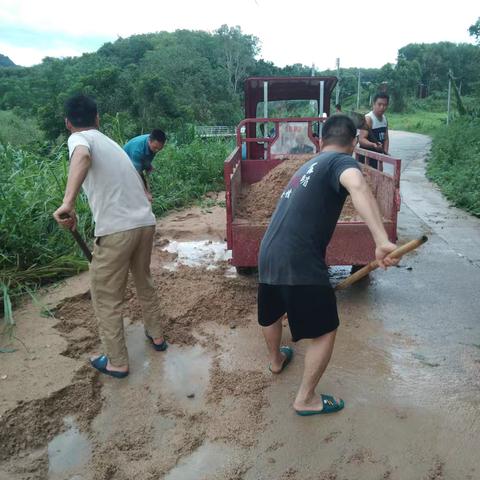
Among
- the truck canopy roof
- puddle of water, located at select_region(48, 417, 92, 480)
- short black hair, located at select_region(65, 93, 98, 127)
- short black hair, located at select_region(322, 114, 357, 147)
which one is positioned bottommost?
puddle of water, located at select_region(48, 417, 92, 480)

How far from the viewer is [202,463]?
2.39 m

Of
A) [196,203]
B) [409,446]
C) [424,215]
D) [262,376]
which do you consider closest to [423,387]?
[409,446]

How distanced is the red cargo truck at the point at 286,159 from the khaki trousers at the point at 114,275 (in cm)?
106

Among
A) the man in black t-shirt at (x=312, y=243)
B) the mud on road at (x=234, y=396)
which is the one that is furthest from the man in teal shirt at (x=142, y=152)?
the man in black t-shirt at (x=312, y=243)

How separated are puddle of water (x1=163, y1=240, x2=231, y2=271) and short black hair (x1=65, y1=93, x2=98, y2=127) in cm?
234

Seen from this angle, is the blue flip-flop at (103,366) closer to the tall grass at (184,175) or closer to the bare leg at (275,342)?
the bare leg at (275,342)

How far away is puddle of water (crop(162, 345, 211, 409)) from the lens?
2.94m

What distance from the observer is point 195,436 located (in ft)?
8.49

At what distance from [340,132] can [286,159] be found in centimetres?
340

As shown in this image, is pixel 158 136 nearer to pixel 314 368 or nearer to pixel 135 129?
pixel 314 368

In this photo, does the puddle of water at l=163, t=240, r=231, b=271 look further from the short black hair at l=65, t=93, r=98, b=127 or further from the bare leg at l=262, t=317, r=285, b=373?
the short black hair at l=65, t=93, r=98, b=127

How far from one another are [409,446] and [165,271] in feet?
9.99

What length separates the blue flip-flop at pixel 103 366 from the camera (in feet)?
10.3

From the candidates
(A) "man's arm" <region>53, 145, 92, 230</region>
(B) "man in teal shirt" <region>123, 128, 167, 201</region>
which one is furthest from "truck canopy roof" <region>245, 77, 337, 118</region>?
(A) "man's arm" <region>53, 145, 92, 230</region>
